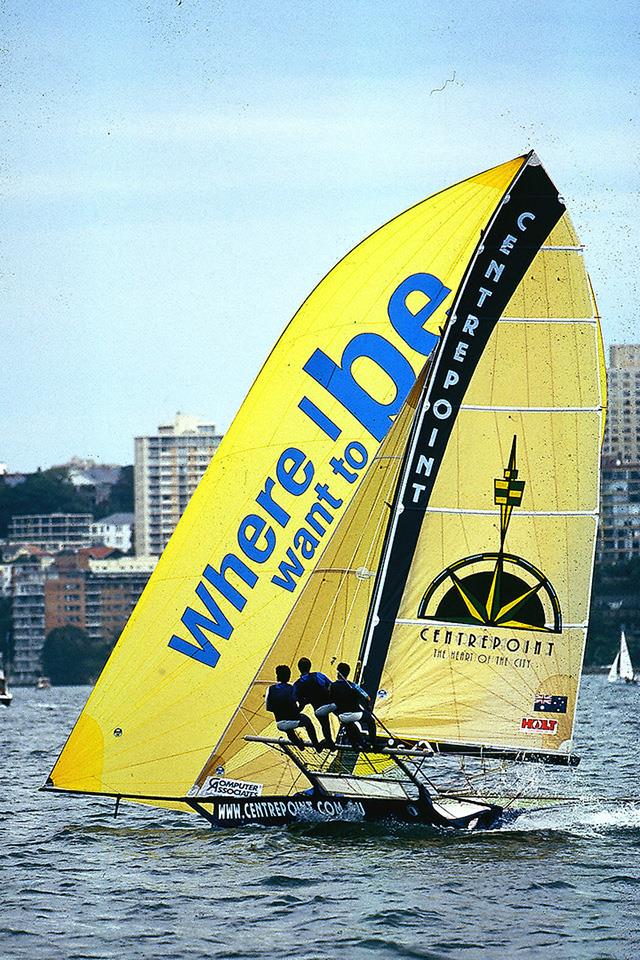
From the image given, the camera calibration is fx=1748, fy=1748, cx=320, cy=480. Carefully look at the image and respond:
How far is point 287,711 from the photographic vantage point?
12.5 meters

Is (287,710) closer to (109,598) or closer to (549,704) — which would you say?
(549,704)

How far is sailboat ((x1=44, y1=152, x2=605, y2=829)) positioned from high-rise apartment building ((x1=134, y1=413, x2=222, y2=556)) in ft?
347

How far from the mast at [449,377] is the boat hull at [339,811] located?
846 mm

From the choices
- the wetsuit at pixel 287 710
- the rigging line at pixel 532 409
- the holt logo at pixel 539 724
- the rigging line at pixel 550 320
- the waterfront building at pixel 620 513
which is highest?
the waterfront building at pixel 620 513

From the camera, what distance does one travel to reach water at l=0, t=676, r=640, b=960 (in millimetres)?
9773

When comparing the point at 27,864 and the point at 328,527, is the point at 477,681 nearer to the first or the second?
the point at 328,527

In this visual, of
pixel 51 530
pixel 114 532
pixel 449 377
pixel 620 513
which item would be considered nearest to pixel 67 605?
pixel 51 530

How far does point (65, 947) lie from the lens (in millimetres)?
9773

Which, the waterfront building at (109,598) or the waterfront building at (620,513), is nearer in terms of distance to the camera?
the waterfront building at (620,513)

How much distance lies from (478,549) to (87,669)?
84.0m

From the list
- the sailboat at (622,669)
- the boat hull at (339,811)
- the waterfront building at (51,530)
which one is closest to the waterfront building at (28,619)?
the waterfront building at (51,530)

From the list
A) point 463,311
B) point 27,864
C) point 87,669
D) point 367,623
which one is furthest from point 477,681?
point 87,669

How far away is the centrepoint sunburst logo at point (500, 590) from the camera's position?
13.0 meters

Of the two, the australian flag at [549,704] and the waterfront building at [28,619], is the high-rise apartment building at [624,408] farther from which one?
the australian flag at [549,704]
